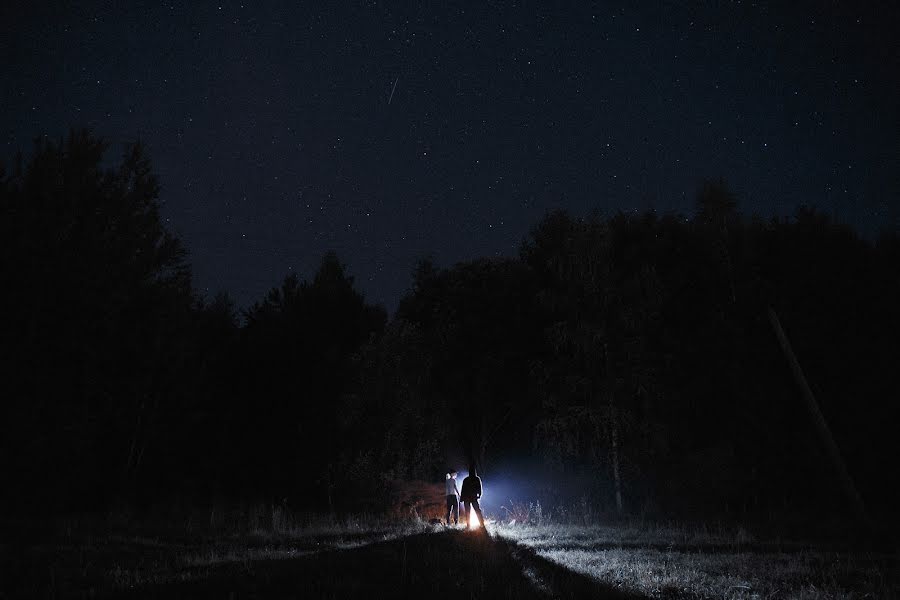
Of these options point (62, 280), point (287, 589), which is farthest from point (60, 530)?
point (287, 589)

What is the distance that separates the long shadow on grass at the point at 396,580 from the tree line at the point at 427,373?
1709cm

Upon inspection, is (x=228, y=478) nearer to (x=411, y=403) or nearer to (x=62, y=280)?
(x=411, y=403)

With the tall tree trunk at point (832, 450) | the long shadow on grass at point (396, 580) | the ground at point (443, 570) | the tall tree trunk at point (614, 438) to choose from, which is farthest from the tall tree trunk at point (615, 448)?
the long shadow on grass at point (396, 580)

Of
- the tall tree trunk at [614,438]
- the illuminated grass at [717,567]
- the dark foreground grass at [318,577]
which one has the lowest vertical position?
the illuminated grass at [717,567]

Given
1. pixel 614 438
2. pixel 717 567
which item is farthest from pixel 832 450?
pixel 717 567

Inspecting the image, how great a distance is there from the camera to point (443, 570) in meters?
7.99

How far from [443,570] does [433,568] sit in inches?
8.8

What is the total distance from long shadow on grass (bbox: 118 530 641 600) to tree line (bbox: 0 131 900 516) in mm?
17085

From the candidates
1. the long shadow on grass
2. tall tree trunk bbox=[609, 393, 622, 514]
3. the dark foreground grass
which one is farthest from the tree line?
the long shadow on grass

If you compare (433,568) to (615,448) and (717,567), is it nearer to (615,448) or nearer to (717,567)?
(717,567)

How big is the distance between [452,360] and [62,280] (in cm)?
2055

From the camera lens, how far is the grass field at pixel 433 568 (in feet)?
21.1

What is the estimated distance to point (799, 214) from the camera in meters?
31.5

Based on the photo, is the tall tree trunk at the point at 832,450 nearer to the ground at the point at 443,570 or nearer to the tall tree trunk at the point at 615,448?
the ground at the point at 443,570
